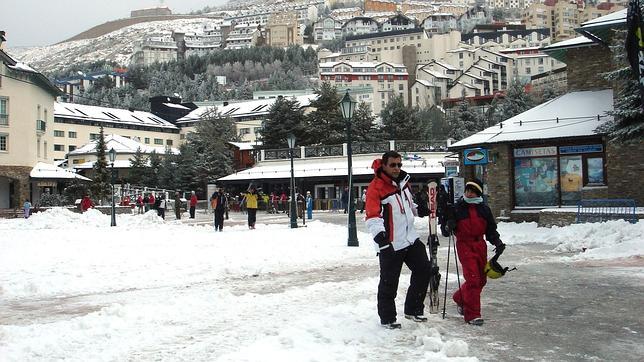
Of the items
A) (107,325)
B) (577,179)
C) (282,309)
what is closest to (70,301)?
(107,325)

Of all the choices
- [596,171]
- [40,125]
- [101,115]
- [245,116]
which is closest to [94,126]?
[101,115]

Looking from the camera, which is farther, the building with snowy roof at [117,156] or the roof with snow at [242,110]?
the roof with snow at [242,110]

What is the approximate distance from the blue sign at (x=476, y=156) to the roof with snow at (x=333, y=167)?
18.6 m

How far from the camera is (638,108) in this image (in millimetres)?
16500

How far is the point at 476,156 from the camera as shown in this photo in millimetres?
21516

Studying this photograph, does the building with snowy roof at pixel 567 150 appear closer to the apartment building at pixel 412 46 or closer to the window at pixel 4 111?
the window at pixel 4 111

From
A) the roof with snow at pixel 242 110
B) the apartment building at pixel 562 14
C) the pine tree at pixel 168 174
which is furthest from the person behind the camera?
the apartment building at pixel 562 14

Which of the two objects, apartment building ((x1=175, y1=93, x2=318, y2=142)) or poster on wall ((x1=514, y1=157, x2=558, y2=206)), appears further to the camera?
apartment building ((x1=175, y1=93, x2=318, y2=142))

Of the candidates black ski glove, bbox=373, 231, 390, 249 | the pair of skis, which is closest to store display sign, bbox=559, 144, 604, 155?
the pair of skis

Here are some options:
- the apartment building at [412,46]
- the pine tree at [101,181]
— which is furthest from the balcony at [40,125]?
the apartment building at [412,46]

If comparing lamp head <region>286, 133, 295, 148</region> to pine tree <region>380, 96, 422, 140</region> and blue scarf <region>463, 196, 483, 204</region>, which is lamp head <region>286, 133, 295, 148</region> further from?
pine tree <region>380, 96, 422, 140</region>

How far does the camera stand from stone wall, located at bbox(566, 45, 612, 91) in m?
22.7

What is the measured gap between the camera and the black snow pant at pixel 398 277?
→ 6.04 metres

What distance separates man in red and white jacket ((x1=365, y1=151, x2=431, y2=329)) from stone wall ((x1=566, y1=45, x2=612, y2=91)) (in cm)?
1957
